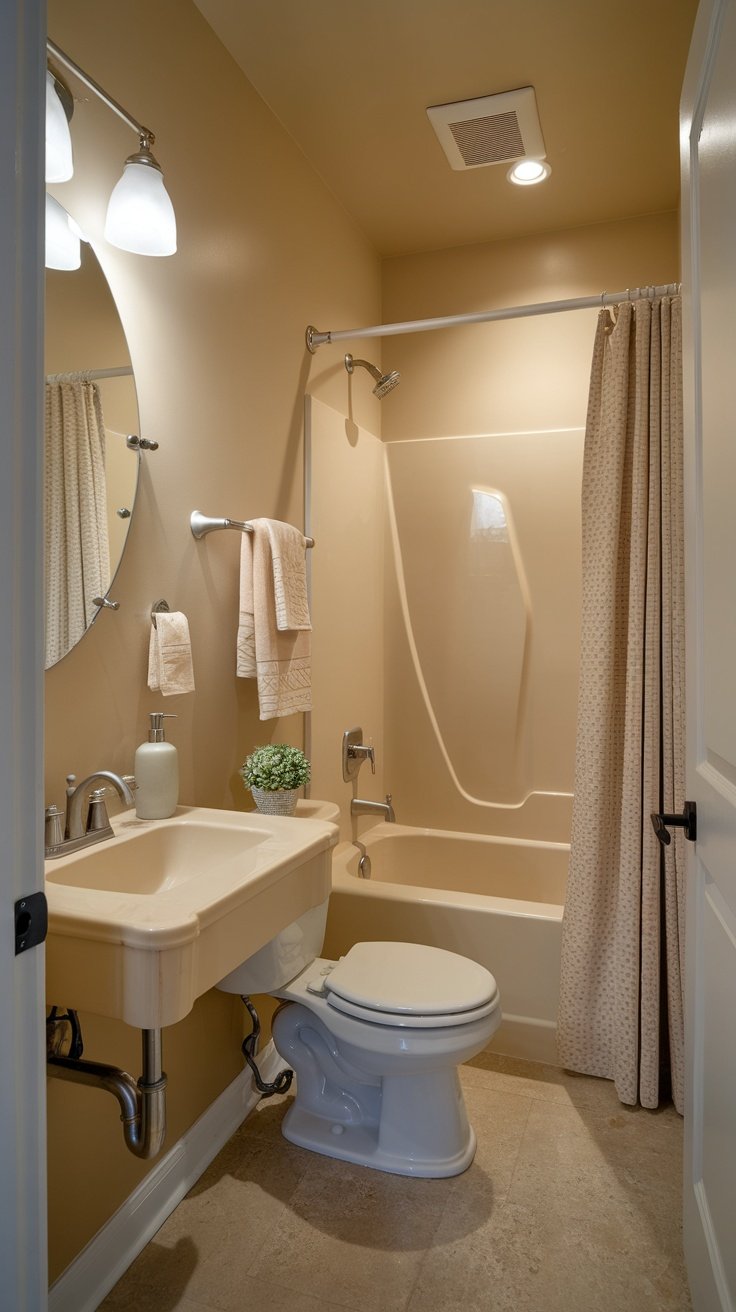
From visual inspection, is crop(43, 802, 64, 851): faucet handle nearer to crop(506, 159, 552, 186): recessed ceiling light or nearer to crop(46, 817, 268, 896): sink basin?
crop(46, 817, 268, 896): sink basin

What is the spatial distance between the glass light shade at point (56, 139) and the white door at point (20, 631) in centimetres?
61

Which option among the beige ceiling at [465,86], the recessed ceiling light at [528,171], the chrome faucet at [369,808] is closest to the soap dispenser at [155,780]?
the chrome faucet at [369,808]

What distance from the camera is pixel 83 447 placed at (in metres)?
1.52

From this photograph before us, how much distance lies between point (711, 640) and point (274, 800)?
1148 millimetres

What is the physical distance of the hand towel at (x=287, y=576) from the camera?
207 centimetres

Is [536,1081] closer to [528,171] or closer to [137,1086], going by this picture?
[137,1086]

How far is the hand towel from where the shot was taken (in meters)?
2.07

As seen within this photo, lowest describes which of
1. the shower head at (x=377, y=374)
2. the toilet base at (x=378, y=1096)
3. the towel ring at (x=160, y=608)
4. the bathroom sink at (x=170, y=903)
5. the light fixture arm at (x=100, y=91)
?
the toilet base at (x=378, y=1096)

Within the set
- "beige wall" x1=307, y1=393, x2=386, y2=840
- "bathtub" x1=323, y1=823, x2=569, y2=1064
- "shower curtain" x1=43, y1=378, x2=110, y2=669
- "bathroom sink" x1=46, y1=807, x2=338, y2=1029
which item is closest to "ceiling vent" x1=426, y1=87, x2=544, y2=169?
"beige wall" x1=307, y1=393, x2=386, y2=840

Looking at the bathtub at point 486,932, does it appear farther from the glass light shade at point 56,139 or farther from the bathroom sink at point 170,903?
the glass light shade at point 56,139

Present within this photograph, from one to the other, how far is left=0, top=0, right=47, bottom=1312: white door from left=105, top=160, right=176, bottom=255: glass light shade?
2.34ft

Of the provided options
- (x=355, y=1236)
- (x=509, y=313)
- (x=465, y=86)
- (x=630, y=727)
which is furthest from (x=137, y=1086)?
(x=465, y=86)

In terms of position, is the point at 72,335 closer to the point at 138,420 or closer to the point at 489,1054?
the point at 138,420

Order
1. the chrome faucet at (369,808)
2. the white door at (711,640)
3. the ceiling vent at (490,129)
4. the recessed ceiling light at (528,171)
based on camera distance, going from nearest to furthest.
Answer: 1. the white door at (711,640)
2. the ceiling vent at (490,129)
3. the recessed ceiling light at (528,171)
4. the chrome faucet at (369,808)
